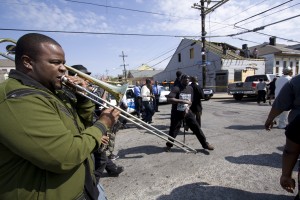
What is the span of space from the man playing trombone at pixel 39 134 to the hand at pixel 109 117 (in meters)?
0.09

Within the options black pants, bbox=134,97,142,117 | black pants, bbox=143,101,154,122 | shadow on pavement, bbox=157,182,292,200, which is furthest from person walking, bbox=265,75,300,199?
black pants, bbox=134,97,142,117

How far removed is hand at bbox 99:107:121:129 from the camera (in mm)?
1714

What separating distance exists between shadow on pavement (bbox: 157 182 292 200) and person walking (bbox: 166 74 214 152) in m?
1.73

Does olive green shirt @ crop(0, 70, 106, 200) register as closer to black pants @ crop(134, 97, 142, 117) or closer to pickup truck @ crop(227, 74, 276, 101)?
black pants @ crop(134, 97, 142, 117)

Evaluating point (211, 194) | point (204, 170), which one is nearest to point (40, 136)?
Result: point (211, 194)

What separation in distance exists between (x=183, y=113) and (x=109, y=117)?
12.5 feet

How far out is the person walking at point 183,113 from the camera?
5.31 m

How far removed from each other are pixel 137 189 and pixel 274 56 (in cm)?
3365

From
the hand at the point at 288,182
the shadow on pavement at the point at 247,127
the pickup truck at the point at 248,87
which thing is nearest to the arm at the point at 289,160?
the hand at the point at 288,182

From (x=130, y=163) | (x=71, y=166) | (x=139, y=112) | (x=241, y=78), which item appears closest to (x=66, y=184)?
A: (x=71, y=166)

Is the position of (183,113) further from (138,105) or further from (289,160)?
(138,105)

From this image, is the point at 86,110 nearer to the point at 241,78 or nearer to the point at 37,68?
the point at 37,68

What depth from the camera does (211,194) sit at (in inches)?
134

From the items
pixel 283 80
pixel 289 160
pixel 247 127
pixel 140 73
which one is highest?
pixel 140 73
